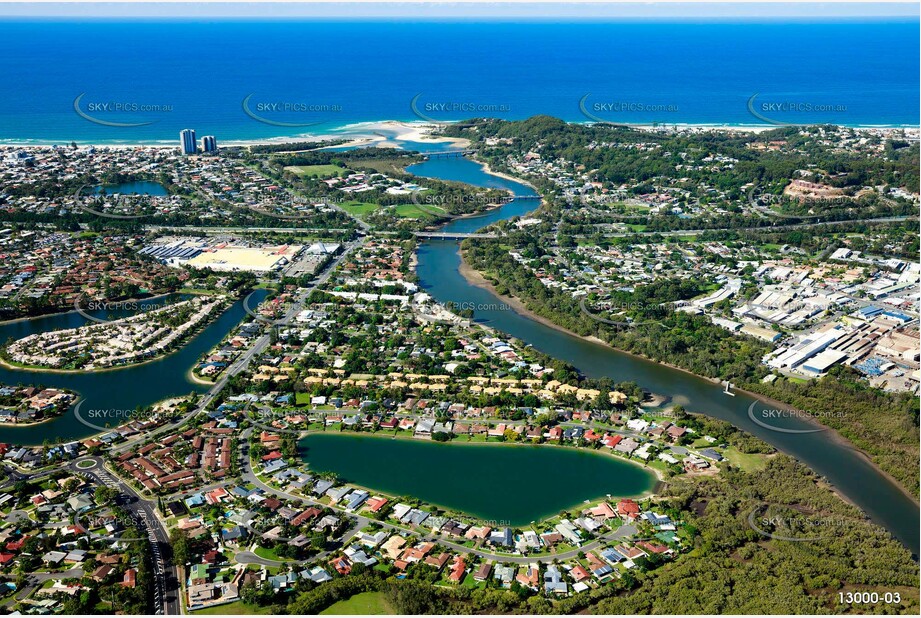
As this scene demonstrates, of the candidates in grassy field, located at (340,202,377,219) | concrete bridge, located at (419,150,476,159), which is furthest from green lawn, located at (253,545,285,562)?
concrete bridge, located at (419,150,476,159)

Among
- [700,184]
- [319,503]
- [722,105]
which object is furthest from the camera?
[722,105]

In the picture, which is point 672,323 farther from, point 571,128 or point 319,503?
point 571,128

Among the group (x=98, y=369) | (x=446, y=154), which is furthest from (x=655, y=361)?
(x=446, y=154)

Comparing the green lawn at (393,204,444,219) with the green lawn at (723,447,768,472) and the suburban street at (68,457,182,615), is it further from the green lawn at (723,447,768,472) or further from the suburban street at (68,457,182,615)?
the green lawn at (723,447,768,472)

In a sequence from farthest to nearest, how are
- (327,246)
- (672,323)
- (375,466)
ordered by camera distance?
1. (327,246)
2. (672,323)
3. (375,466)

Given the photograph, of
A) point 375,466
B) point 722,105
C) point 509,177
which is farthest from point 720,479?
point 722,105

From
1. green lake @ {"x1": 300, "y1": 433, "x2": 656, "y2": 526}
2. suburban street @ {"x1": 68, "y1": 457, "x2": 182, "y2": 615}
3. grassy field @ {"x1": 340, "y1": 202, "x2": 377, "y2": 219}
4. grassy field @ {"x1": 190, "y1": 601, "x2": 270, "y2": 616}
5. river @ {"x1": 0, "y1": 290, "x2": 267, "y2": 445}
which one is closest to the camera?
grassy field @ {"x1": 190, "y1": 601, "x2": 270, "y2": 616}
